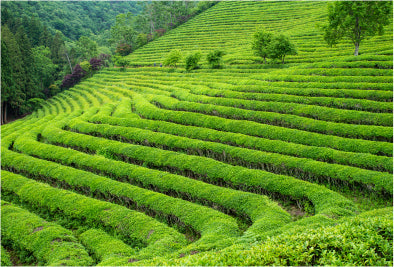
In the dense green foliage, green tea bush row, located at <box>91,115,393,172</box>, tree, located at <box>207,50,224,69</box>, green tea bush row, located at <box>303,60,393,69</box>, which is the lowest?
green tea bush row, located at <box>91,115,393,172</box>

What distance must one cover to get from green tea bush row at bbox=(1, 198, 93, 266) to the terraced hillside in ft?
0.26

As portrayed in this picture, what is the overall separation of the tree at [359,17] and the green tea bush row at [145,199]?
34.4 meters

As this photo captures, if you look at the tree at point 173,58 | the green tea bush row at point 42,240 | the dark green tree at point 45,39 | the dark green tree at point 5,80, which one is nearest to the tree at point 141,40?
the dark green tree at point 45,39

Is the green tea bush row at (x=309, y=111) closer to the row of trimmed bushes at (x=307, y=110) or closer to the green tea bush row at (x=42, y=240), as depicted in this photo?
the row of trimmed bushes at (x=307, y=110)

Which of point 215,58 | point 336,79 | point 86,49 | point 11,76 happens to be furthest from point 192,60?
point 86,49

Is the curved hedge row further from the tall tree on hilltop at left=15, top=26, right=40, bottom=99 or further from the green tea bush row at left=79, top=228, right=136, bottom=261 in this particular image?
the tall tree on hilltop at left=15, top=26, right=40, bottom=99

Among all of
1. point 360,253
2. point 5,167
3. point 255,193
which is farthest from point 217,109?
point 360,253

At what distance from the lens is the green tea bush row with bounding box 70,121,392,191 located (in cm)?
1980

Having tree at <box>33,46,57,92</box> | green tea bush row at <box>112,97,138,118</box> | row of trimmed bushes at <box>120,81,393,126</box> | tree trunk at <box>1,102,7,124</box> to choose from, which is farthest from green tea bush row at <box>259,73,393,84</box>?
tree at <box>33,46,57,92</box>

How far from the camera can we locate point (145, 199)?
66.1 feet

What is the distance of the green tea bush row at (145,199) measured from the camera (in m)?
17.1

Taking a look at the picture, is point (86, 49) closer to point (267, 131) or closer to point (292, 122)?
point (267, 131)

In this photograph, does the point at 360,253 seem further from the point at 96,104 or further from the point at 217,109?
the point at 96,104

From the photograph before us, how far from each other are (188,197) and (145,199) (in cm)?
314
